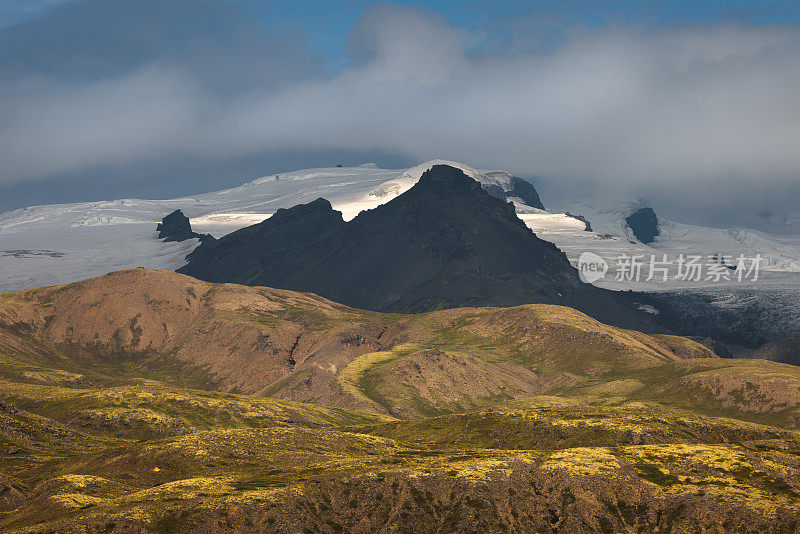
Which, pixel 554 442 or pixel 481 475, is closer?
pixel 481 475

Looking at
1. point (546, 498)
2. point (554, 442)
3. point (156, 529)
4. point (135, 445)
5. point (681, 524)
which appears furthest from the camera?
point (554, 442)

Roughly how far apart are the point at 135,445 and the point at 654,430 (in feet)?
402

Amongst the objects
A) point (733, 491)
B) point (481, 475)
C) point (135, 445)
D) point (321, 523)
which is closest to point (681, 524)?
point (733, 491)

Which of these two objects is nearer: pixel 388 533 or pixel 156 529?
pixel 156 529

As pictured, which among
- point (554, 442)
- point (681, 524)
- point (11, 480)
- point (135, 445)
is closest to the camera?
point (681, 524)

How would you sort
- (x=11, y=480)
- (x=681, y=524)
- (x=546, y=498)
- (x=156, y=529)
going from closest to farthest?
(x=156, y=529)
(x=681, y=524)
(x=546, y=498)
(x=11, y=480)

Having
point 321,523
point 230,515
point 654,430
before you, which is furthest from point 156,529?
point 654,430

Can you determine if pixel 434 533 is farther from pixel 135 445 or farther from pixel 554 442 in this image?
pixel 135 445

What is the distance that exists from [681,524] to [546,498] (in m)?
23.5

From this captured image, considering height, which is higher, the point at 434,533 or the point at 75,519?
the point at 75,519

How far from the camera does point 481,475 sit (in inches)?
5925

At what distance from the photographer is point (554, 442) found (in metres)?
198

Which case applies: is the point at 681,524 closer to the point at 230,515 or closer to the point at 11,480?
the point at 230,515

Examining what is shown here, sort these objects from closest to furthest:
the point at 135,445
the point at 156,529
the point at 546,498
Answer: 1. the point at 156,529
2. the point at 546,498
3. the point at 135,445
